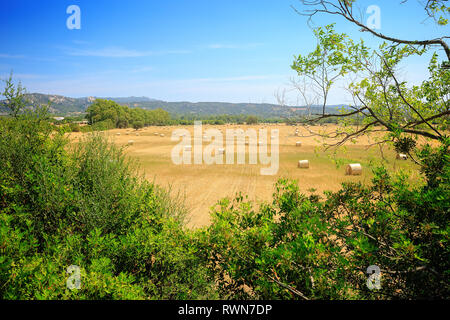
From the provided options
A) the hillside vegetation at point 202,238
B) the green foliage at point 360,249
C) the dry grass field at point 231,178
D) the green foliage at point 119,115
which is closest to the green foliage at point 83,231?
the hillside vegetation at point 202,238

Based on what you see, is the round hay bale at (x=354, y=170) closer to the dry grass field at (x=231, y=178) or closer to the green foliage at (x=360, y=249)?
the dry grass field at (x=231, y=178)

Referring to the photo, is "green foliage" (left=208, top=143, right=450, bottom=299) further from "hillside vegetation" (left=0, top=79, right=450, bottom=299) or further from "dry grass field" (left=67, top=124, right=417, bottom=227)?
"dry grass field" (left=67, top=124, right=417, bottom=227)

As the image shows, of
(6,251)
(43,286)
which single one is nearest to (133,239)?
(43,286)

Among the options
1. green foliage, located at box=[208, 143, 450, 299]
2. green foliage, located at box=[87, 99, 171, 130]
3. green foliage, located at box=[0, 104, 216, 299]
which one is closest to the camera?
green foliage, located at box=[208, 143, 450, 299]

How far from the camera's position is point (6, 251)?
4043 mm

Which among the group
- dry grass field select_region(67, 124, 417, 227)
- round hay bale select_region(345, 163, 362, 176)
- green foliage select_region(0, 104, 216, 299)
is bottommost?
dry grass field select_region(67, 124, 417, 227)

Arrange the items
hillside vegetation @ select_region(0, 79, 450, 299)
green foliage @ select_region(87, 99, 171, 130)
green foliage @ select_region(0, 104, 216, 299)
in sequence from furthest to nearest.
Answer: green foliage @ select_region(87, 99, 171, 130), green foliage @ select_region(0, 104, 216, 299), hillside vegetation @ select_region(0, 79, 450, 299)

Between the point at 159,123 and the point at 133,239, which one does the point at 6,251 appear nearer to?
the point at 133,239

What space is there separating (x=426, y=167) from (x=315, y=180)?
1793cm

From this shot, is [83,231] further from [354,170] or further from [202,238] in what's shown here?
[354,170]

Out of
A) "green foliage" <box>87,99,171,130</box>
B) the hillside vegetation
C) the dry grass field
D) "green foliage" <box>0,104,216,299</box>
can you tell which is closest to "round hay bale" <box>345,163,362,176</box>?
the dry grass field

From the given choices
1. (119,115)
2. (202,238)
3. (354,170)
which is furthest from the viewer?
(119,115)

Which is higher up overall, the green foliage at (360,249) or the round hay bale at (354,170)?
the green foliage at (360,249)

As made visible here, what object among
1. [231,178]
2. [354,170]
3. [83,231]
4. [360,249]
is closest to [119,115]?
[231,178]
